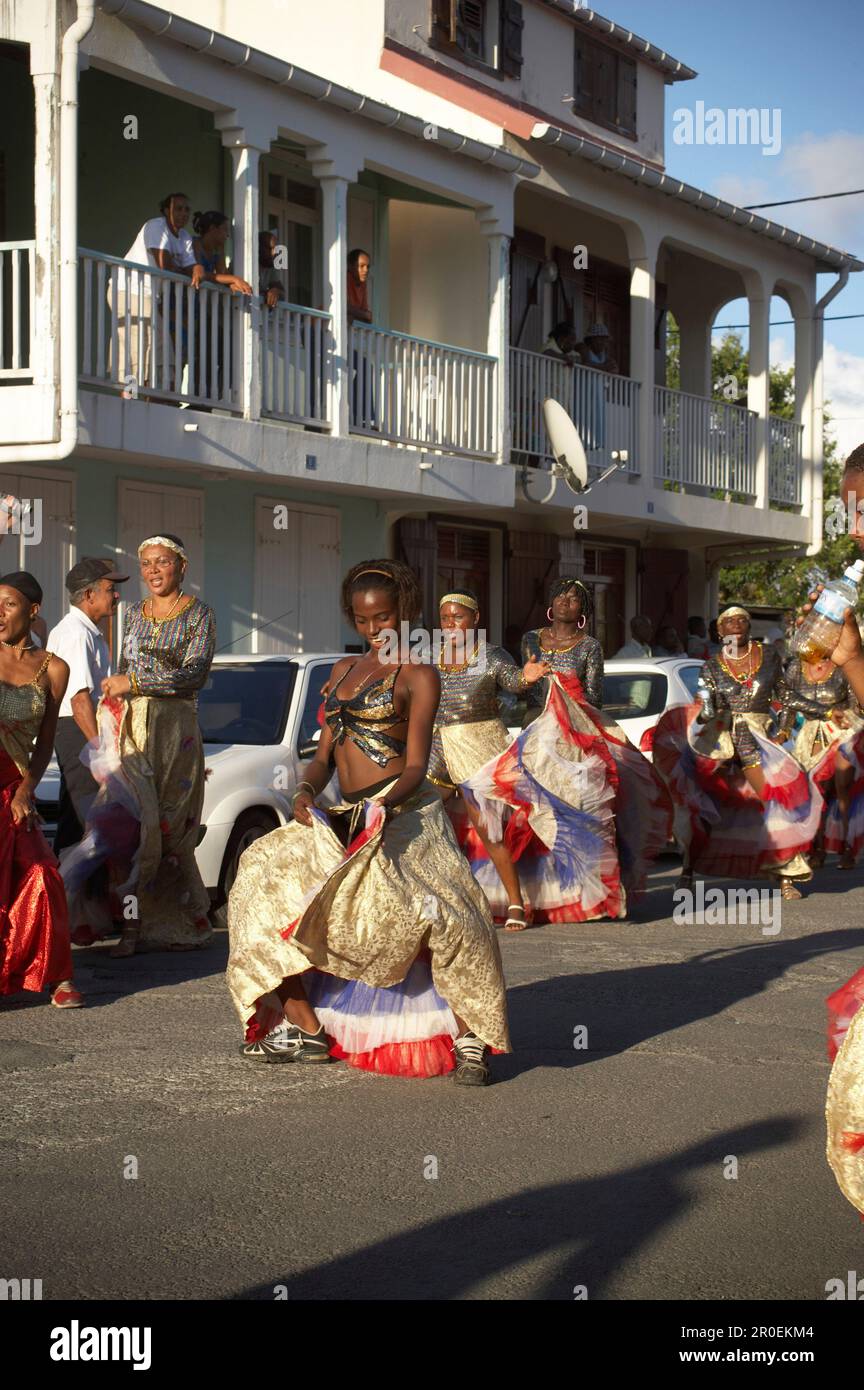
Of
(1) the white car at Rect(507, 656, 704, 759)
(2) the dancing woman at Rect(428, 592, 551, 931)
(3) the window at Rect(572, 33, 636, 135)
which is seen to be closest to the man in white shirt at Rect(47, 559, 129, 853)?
(2) the dancing woman at Rect(428, 592, 551, 931)

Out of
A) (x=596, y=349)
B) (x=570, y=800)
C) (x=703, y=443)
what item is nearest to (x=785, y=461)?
(x=703, y=443)

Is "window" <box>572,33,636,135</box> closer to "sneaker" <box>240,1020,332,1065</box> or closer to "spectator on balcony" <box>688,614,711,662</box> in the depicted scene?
"spectator on balcony" <box>688,614,711,662</box>

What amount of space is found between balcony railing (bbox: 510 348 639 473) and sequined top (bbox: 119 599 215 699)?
11481 mm

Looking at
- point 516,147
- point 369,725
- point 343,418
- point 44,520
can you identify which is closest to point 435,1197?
point 369,725

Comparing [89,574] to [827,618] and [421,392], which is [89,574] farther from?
[421,392]

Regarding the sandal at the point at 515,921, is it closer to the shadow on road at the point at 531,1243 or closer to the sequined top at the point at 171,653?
the sequined top at the point at 171,653

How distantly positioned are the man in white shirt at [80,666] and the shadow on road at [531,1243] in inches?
199

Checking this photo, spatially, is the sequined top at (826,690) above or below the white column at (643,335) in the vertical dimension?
below

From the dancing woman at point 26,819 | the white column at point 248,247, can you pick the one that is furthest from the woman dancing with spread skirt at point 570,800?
the white column at point 248,247

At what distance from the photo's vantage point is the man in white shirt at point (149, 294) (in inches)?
602

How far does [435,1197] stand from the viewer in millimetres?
5320

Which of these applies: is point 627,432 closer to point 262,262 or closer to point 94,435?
point 262,262

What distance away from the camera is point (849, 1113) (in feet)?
13.7

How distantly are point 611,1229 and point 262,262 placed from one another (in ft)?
46.2
